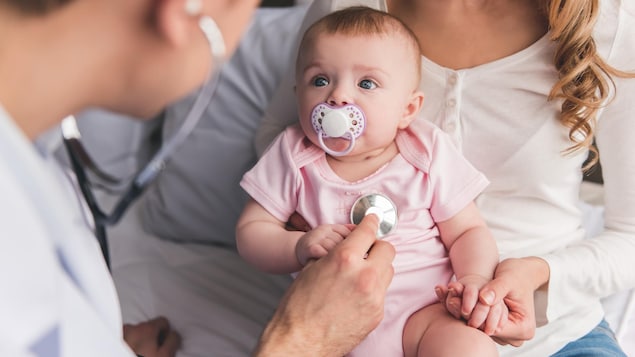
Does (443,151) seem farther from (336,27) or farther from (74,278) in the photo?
(74,278)

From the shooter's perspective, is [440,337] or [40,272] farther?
[440,337]

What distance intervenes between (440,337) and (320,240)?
213 mm

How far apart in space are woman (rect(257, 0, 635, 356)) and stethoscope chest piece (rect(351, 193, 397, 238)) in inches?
7.5

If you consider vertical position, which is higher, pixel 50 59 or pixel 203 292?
pixel 50 59

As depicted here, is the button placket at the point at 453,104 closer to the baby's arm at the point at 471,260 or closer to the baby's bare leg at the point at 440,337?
the baby's arm at the point at 471,260

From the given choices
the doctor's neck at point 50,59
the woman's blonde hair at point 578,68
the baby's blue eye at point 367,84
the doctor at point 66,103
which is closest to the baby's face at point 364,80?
the baby's blue eye at point 367,84

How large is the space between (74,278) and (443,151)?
0.59 m

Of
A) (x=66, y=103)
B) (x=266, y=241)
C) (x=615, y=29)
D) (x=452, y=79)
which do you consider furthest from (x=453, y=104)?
(x=66, y=103)

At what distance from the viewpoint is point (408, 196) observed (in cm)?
114

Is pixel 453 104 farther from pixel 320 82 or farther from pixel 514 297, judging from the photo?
pixel 514 297

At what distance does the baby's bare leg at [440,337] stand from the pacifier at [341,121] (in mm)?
270

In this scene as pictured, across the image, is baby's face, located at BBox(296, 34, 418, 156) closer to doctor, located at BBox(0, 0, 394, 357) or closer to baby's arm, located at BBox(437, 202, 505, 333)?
baby's arm, located at BBox(437, 202, 505, 333)

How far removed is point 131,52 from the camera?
2.47ft

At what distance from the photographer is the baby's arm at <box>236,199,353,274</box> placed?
1.09 metres
